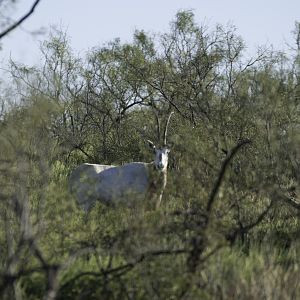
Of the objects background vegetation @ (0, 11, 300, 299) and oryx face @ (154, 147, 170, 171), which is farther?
oryx face @ (154, 147, 170, 171)

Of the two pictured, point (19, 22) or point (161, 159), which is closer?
point (19, 22)

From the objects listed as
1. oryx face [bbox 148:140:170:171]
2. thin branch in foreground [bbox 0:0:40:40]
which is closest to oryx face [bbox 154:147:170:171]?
oryx face [bbox 148:140:170:171]

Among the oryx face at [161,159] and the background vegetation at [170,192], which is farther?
the oryx face at [161,159]

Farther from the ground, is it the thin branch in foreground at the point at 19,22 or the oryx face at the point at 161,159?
the thin branch in foreground at the point at 19,22

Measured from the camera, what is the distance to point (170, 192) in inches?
262

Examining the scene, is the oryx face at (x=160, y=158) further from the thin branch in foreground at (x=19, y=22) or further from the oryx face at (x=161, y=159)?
the thin branch in foreground at (x=19, y=22)

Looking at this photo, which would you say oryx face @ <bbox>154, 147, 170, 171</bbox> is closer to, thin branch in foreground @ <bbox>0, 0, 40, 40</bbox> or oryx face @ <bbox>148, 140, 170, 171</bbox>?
oryx face @ <bbox>148, 140, 170, 171</bbox>

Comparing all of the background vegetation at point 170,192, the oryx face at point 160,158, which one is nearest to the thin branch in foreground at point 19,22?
the background vegetation at point 170,192

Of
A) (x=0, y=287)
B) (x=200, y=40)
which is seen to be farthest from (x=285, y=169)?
(x=200, y=40)

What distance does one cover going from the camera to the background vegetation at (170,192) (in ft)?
16.9

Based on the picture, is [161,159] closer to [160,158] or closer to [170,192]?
[160,158]

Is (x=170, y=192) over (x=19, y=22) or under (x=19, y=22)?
under

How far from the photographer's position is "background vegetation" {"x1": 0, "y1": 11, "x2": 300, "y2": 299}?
5.16 m

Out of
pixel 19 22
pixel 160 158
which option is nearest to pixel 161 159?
pixel 160 158
